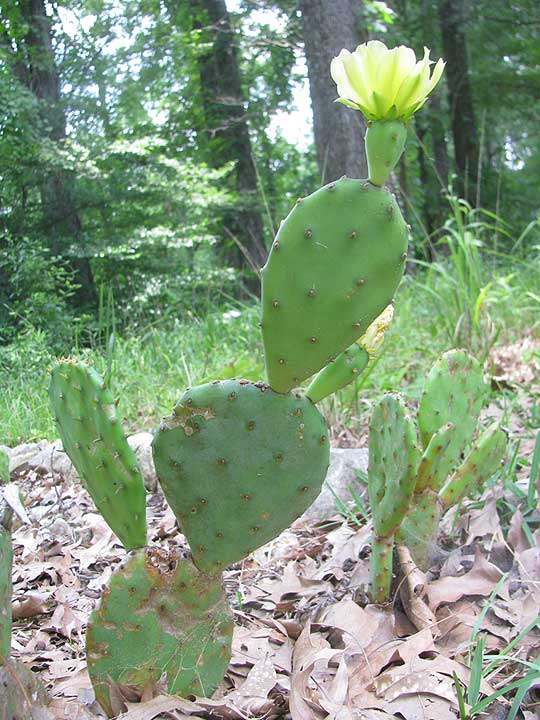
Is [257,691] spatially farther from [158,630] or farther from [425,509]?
[425,509]

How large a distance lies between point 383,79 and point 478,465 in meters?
1.01

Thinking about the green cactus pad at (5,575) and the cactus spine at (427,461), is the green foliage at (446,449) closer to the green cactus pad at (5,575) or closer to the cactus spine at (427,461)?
the cactus spine at (427,461)

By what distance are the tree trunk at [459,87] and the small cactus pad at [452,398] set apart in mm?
8433

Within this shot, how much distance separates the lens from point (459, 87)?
32.2ft

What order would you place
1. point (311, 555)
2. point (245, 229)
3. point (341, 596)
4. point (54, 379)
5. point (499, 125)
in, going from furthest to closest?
point (499, 125), point (245, 229), point (311, 555), point (341, 596), point (54, 379)

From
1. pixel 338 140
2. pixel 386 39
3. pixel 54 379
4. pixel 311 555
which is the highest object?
pixel 386 39

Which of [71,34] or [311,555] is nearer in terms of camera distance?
[311,555]

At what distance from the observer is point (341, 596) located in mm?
1547

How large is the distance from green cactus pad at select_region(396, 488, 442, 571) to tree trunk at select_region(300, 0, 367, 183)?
12.2ft

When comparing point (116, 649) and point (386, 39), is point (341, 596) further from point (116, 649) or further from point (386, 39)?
point (386, 39)

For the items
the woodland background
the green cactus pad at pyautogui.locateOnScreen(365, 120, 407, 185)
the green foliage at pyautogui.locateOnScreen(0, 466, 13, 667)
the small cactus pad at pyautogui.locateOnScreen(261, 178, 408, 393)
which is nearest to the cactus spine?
the small cactus pad at pyautogui.locateOnScreen(261, 178, 408, 393)

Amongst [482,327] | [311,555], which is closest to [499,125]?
[482,327]

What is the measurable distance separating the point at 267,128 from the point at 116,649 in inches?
357

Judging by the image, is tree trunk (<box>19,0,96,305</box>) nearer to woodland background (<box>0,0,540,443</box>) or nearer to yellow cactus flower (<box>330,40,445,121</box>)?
woodland background (<box>0,0,540,443</box>)
